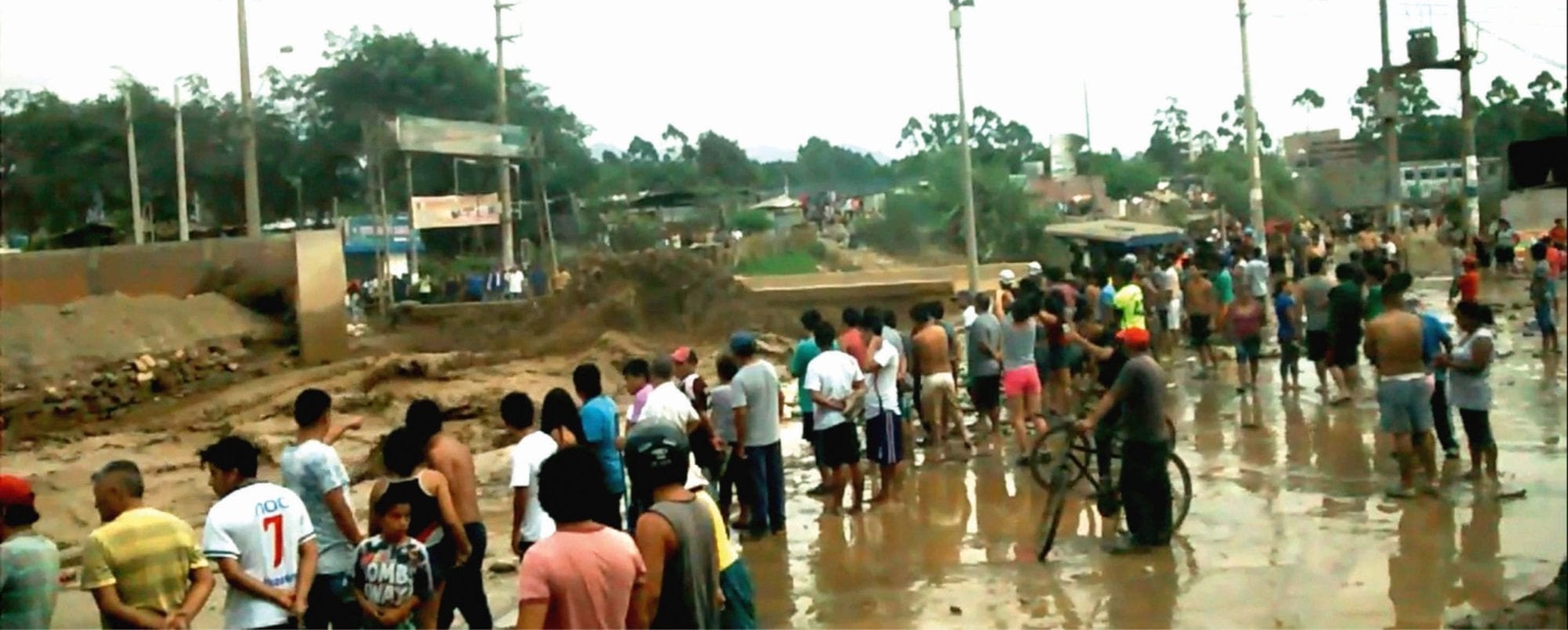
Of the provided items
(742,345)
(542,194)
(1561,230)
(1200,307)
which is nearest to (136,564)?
(1561,230)

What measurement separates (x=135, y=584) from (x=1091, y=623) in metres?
4.85

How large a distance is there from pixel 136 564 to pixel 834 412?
6.54m

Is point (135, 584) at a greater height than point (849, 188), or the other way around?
point (849, 188)

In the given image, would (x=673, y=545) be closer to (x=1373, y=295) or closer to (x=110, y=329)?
(x=1373, y=295)

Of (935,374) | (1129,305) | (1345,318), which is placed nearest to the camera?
(935,374)

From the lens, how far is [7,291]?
27781 mm

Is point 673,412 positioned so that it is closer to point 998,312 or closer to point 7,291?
point 998,312

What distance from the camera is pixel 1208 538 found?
10.5 m

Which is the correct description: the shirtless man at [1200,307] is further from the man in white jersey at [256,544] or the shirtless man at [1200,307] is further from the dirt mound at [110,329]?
the dirt mound at [110,329]

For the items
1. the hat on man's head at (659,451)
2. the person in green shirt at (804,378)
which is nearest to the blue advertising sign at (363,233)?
the person in green shirt at (804,378)

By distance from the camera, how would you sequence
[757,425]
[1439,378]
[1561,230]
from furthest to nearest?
[1439,378] → [757,425] → [1561,230]

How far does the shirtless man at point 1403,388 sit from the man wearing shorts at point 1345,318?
354cm

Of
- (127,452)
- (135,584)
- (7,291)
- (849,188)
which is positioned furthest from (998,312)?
(849,188)

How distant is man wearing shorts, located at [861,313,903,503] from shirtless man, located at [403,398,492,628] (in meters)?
5.25
